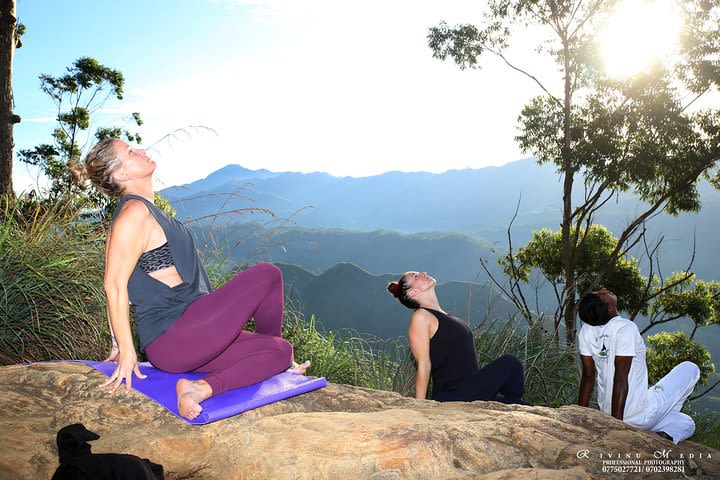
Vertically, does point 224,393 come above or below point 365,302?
above

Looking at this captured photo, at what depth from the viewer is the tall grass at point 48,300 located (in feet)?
11.5

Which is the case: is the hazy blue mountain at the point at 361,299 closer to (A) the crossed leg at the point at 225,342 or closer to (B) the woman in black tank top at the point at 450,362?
(B) the woman in black tank top at the point at 450,362

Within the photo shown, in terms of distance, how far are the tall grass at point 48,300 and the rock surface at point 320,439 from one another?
0.81 m

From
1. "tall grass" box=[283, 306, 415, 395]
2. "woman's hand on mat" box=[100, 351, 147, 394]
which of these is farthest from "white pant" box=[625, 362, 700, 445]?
"woman's hand on mat" box=[100, 351, 147, 394]

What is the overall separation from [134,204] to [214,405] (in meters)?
0.90

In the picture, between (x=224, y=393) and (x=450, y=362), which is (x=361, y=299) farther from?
(x=224, y=393)

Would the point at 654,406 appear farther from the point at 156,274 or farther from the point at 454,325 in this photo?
the point at 156,274

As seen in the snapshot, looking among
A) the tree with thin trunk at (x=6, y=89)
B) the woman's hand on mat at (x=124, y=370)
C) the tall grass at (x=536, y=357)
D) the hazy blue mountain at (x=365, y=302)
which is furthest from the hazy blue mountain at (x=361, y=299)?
the woman's hand on mat at (x=124, y=370)

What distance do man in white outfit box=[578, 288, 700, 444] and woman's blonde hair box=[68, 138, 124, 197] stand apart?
8.14 feet

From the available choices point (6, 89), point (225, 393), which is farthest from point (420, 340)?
point (6, 89)

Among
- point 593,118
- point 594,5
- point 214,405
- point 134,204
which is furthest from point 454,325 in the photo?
point 594,5

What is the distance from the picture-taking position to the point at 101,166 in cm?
264

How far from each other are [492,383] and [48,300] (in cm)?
272

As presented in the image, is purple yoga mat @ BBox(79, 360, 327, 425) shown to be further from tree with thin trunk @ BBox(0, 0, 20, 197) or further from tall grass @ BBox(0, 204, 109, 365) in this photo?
tree with thin trunk @ BBox(0, 0, 20, 197)
